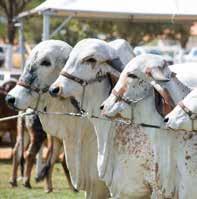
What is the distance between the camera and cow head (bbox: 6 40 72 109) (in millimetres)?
8656

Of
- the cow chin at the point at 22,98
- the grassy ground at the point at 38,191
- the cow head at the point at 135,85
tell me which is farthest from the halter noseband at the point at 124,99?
the grassy ground at the point at 38,191

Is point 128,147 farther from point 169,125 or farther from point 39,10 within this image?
point 39,10

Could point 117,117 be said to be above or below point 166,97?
below

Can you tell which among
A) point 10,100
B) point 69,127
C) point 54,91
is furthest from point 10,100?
point 54,91

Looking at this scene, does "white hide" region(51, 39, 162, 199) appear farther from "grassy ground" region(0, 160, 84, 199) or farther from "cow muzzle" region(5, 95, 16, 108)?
"grassy ground" region(0, 160, 84, 199)

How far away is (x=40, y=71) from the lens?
28.5 feet

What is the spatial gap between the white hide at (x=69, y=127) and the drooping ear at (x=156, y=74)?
2.01 metres

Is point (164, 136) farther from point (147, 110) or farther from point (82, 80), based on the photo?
point (82, 80)

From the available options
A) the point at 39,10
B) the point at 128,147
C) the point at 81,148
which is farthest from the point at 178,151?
the point at 39,10

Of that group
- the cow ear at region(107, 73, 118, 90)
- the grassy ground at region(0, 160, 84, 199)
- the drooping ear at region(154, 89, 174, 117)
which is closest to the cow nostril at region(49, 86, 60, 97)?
the cow ear at region(107, 73, 118, 90)

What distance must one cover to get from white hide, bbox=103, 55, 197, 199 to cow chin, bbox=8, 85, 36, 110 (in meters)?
1.93

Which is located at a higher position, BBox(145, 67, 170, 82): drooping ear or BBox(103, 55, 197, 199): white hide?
BBox(145, 67, 170, 82): drooping ear

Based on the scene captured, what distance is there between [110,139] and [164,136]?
1.22m

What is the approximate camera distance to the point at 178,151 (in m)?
6.53
